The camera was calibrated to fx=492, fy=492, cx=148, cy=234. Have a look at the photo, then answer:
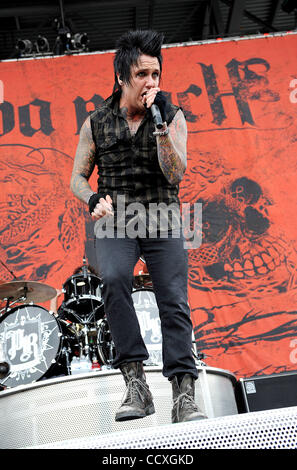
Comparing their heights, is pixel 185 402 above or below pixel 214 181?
below

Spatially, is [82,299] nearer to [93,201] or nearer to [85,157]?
[85,157]

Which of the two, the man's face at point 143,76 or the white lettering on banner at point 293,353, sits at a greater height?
the man's face at point 143,76

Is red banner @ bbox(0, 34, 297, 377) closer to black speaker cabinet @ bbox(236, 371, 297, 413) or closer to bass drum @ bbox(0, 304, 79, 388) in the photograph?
bass drum @ bbox(0, 304, 79, 388)

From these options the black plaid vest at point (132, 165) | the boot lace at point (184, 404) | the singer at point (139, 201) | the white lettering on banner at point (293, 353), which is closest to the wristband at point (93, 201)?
the singer at point (139, 201)

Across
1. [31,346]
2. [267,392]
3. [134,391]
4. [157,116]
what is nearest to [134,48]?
[157,116]

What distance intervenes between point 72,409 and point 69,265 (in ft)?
8.19

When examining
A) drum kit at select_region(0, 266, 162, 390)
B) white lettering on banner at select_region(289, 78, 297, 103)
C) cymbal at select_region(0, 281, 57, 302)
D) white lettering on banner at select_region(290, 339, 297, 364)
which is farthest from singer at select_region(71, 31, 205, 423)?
white lettering on banner at select_region(289, 78, 297, 103)

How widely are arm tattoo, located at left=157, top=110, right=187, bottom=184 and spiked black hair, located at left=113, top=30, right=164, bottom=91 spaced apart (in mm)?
265

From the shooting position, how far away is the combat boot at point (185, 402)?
62.2 inches

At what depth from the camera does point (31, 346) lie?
11.4 feet

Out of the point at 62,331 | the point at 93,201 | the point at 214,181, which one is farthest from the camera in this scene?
the point at 214,181

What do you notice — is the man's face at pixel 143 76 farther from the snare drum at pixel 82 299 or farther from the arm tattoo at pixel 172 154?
the snare drum at pixel 82 299

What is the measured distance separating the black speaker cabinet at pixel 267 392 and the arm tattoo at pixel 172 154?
1538 mm

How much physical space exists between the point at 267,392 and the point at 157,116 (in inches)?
73.8
